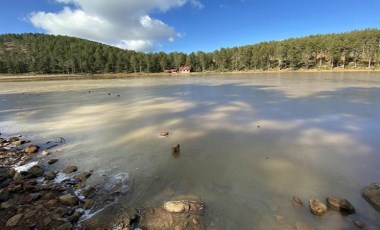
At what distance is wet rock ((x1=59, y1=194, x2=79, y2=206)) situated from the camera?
5686 millimetres

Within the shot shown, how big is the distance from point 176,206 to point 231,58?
391 ft

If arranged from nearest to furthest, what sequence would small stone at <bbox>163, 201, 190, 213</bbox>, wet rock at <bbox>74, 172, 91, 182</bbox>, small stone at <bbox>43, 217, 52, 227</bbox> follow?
1. small stone at <bbox>43, 217, 52, 227</bbox>
2. small stone at <bbox>163, 201, 190, 213</bbox>
3. wet rock at <bbox>74, 172, 91, 182</bbox>

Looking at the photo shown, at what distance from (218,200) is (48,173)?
516 cm

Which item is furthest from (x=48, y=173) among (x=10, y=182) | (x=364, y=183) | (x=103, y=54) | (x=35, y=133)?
(x=103, y=54)

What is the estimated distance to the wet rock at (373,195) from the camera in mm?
5434

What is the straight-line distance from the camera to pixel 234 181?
676 cm

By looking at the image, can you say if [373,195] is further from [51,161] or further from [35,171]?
[51,161]

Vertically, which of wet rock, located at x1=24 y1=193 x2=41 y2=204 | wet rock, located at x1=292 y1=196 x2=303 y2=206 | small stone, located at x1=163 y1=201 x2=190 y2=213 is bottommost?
wet rock, located at x1=292 y1=196 x2=303 y2=206

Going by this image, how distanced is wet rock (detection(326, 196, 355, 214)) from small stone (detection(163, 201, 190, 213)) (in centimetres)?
322

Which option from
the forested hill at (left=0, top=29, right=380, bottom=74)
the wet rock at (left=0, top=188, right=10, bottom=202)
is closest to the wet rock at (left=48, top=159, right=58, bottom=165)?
the wet rock at (left=0, top=188, right=10, bottom=202)

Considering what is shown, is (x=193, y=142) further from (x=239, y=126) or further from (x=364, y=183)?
(x=364, y=183)

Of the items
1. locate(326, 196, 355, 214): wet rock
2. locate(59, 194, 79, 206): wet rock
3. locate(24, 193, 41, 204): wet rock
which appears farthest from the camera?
locate(24, 193, 41, 204): wet rock

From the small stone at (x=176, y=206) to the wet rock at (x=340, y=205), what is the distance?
322 centimetres

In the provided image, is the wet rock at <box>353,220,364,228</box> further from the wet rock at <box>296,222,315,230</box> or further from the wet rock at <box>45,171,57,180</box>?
the wet rock at <box>45,171,57,180</box>
